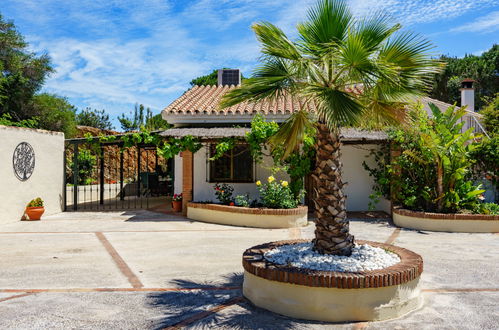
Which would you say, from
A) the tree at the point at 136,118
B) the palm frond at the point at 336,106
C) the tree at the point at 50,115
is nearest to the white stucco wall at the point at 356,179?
the palm frond at the point at 336,106

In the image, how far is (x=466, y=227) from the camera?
36.0 feet

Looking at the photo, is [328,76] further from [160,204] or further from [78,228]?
[160,204]

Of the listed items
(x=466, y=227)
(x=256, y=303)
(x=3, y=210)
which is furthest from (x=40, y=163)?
(x=466, y=227)

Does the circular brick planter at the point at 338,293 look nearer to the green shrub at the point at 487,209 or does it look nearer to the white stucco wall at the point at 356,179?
the green shrub at the point at 487,209

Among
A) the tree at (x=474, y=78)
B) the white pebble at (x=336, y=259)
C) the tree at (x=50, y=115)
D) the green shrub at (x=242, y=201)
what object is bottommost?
the white pebble at (x=336, y=259)

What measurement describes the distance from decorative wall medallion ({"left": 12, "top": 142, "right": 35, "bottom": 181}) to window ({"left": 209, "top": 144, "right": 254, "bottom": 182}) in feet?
19.3

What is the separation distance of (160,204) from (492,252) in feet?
42.0

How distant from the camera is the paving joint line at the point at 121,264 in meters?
6.56

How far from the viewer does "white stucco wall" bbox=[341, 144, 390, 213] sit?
574 inches

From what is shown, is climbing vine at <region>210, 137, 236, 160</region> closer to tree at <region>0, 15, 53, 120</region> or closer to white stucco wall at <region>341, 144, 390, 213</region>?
white stucco wall at <region>341, 144, 390, 213</region>

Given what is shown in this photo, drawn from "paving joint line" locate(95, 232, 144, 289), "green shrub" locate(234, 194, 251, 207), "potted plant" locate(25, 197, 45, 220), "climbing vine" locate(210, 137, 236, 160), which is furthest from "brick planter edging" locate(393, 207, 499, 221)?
"potted plant" locate(25, 197, 45, 220)

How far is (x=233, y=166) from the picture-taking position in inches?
564

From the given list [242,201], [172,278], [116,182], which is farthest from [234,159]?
[116,182]

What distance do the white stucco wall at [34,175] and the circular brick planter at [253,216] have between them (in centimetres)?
560
